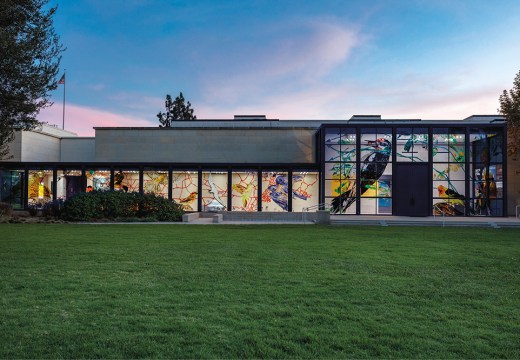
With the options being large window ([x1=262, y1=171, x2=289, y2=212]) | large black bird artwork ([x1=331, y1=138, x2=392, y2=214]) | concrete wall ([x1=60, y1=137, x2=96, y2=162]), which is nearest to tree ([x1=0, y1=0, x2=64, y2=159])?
large window ([x1=262, y1=171, x2=289, y2=212])

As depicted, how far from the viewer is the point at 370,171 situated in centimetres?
2988

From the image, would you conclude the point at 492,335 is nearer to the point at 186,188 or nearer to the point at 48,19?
the point at 48,19

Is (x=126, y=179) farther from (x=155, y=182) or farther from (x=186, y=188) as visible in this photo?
(x=186, y=188)

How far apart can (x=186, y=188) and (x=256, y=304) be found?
88.6 feet

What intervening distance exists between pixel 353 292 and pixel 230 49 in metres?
23.7

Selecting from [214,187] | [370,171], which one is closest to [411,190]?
[370,171]

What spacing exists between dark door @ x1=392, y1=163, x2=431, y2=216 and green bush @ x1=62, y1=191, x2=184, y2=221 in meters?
17.2

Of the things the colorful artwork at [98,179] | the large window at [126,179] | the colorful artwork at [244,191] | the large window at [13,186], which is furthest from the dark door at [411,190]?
the large window at [13,186]

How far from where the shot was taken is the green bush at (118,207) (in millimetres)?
24594

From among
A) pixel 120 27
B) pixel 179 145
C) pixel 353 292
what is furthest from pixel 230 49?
pixel 353 292

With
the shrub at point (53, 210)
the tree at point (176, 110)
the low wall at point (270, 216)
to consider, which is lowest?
the low wall at point (270, 216)

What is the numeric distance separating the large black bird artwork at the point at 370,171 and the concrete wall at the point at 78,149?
27.0m

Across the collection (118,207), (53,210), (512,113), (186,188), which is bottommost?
(53,210)

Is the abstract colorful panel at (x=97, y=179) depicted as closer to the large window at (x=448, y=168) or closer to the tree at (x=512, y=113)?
the large window at (x=448, y=168)
